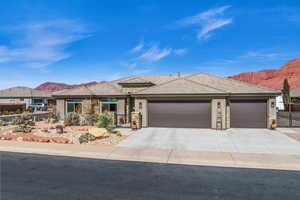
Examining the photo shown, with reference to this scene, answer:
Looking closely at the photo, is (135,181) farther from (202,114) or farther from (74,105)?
(74,105)

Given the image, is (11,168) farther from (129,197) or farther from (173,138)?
(173,138)

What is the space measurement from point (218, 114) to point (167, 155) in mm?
8557

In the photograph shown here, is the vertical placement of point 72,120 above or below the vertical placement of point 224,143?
above

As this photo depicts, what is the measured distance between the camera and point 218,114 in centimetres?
1543

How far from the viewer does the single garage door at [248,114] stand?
15.7 m

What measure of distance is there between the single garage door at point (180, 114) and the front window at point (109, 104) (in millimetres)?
4430

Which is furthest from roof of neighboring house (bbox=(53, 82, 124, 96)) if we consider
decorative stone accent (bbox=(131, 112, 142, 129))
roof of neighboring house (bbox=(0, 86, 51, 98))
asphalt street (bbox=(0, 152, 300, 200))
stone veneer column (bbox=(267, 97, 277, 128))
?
roof of neighboring house (bbox=(0, 86, 51, 98))

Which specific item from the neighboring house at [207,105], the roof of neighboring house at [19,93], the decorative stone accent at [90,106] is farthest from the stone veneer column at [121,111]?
the roof of neighboring house at [19,93]

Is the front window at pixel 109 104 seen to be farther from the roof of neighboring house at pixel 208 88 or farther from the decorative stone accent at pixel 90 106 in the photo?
the roof of neighboring house at pixel 208 88

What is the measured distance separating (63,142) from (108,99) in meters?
8.95

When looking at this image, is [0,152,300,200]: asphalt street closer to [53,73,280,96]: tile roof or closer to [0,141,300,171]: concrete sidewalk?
[0,141,300,171]: concrete sidewalk

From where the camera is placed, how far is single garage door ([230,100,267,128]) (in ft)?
51.5


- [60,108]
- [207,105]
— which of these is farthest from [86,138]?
[60,108]

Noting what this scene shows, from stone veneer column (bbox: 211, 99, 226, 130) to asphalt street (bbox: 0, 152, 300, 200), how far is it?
28.3 ft
